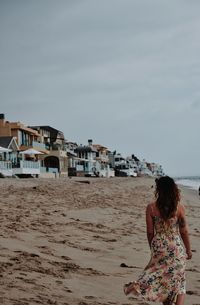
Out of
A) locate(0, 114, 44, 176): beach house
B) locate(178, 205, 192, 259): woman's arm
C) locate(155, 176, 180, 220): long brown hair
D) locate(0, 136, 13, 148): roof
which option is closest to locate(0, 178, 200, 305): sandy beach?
locate(178, 205, 192, 259): woman's arm

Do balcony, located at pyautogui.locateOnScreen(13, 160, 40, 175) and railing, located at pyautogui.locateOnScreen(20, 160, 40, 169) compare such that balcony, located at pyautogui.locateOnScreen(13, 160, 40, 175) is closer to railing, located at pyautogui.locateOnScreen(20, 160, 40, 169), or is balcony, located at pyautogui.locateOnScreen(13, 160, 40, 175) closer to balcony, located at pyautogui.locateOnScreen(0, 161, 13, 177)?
railing, located at pyautogui.locateOnScreen(20, 160, 40, 169)

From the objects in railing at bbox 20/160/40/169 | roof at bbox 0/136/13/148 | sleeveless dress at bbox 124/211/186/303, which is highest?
roof at bbox 0/136/13/148

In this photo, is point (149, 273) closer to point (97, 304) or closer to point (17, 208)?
point (97, 304)

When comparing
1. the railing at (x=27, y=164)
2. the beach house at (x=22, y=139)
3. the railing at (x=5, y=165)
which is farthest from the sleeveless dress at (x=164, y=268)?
the beach house at (x=22, y=139)

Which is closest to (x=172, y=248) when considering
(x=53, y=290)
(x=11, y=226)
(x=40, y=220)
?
(x=53, y=290)

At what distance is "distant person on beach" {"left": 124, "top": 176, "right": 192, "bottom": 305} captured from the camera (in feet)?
13.4

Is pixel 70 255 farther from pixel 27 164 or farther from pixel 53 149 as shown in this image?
pixel 53 149

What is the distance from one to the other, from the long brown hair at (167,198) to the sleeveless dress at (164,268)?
82mm

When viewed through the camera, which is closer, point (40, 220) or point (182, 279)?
point (182, 279)

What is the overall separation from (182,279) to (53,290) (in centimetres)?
154

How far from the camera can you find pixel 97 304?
4652mm

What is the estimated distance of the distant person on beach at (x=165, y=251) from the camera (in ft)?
13.4

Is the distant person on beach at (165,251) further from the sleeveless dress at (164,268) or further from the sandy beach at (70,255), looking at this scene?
the sandy beach at (70,255)

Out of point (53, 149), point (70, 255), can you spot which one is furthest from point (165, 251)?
point (53, 149)
